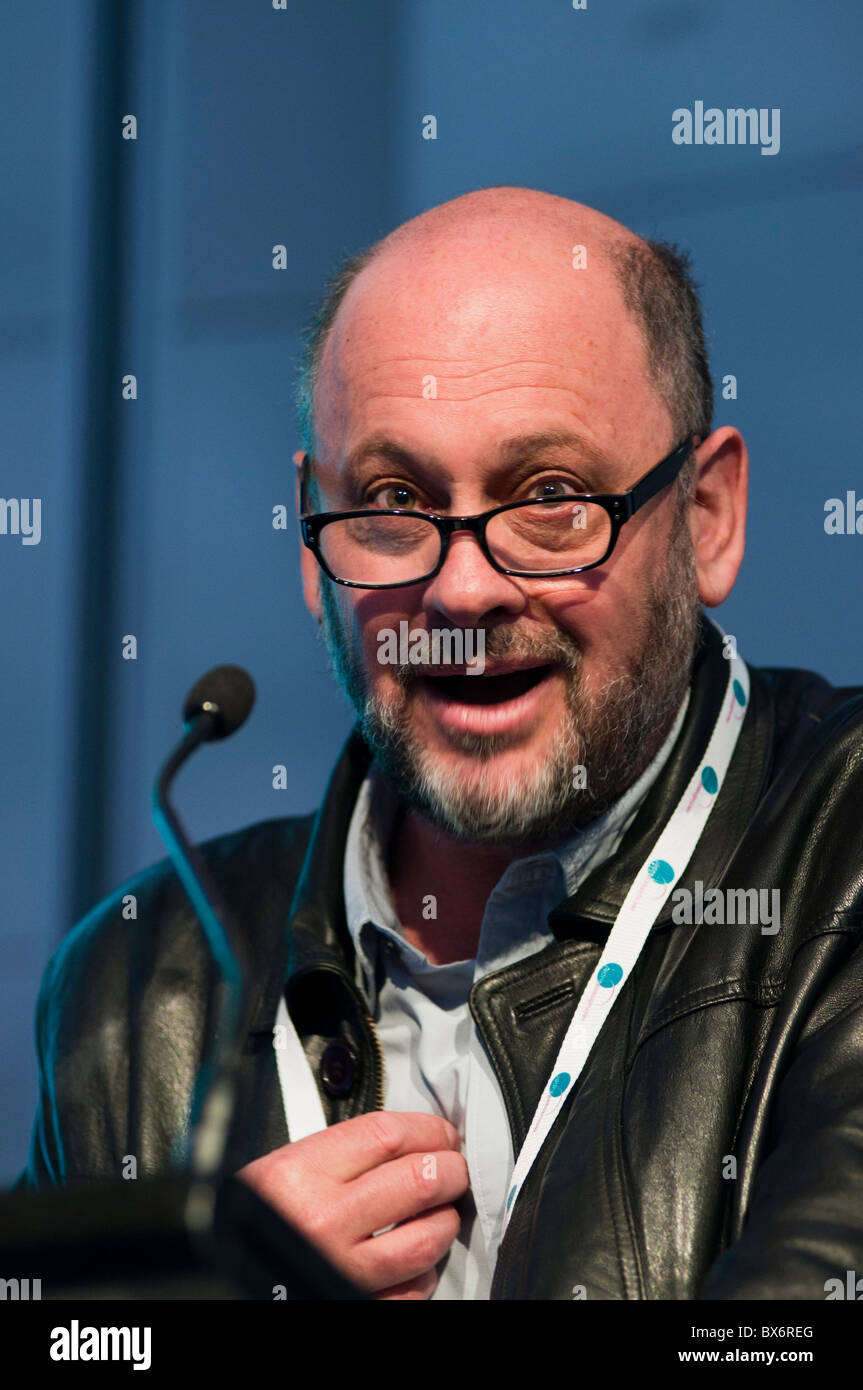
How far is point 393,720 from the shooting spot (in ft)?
4.52

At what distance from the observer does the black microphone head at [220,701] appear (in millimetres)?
1102

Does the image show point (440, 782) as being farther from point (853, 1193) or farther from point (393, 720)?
point (853, 1193)

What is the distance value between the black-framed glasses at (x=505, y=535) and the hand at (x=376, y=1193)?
529 mm

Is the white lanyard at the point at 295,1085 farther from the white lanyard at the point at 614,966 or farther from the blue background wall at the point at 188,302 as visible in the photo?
the blue background wall at the point at 188,302

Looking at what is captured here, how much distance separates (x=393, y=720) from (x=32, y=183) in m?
1.76

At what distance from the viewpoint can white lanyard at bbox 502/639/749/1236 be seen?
116 cm

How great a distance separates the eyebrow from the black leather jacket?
0.90ft

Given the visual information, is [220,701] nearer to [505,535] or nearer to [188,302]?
[505,535]

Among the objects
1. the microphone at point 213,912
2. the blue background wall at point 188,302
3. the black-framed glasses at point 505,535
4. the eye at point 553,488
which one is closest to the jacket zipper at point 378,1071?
the microphone at point 213,912

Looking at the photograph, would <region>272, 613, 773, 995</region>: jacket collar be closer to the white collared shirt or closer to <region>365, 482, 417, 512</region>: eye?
the white collared shirt

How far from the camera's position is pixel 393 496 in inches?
53.5

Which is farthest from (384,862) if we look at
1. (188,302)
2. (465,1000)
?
(188,302)

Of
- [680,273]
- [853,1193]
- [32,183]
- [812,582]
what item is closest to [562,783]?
[853,1193]

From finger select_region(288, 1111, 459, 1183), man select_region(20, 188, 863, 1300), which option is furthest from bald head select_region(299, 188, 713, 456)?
finger select_region(288, 1111, 459, 1183)
